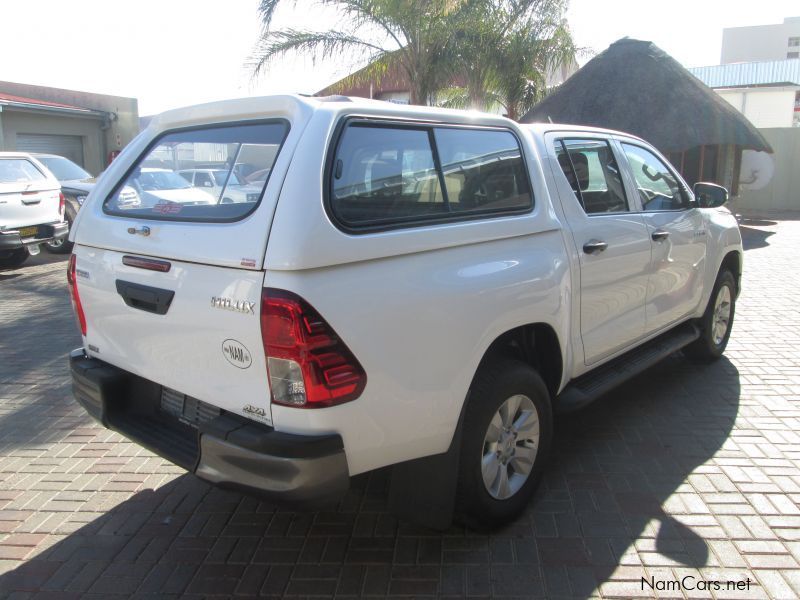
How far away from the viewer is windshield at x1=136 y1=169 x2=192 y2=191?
3172 mm

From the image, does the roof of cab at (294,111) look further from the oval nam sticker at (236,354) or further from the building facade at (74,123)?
the building facade at (74,123)

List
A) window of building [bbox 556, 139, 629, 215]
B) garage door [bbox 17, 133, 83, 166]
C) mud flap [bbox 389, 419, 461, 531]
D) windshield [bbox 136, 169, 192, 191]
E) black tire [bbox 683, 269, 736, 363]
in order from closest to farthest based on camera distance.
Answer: mud flap [bbox 389, 419, 461, 531], windshield [bbox 136, 169, 192, 191], window of building [bbox 556, 139, 629, 215], black tire [bbox 683, 269, 736, 363], garage door [bbox 17, 133, 83, 166]

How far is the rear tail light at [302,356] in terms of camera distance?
2303 millimetres

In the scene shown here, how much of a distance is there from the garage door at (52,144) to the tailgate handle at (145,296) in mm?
20569

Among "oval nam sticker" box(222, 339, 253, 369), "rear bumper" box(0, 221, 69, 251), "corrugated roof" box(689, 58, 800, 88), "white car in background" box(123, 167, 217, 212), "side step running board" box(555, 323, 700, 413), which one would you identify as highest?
"corrugated roof" box(689, 58, 800, 88)

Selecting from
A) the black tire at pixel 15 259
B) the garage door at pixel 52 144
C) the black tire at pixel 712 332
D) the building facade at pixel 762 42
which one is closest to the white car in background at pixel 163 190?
the black tire at pixel 712 332

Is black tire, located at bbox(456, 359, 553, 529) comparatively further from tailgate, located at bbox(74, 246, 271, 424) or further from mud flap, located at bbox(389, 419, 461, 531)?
tailgate, located at bbox(74, 246, 271, 424)

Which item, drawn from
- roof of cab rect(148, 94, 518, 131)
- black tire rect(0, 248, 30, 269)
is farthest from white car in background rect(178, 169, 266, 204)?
black tire rect(0, 248, 30, 269)

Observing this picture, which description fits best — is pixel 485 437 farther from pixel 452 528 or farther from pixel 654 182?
pixel 654 182

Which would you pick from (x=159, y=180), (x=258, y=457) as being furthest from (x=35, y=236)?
(x=258, y=457)

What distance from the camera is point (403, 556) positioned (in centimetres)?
302

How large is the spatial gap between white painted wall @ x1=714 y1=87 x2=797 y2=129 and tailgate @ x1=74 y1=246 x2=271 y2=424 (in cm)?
2451

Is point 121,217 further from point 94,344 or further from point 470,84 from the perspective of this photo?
point 470,84

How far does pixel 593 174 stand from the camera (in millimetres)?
3988
